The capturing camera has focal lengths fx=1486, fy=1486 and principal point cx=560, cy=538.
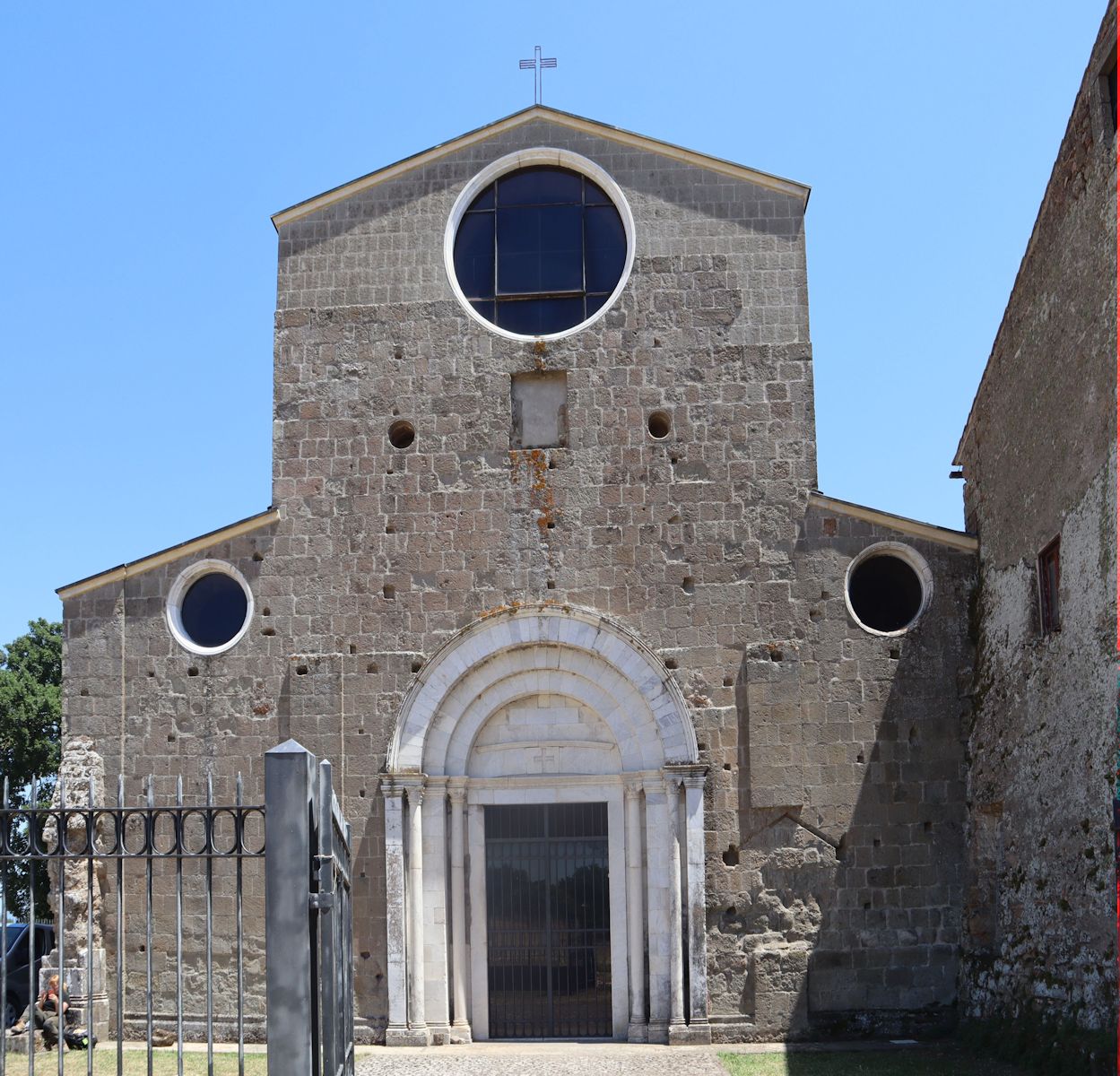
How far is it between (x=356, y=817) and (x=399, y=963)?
1.44 meters

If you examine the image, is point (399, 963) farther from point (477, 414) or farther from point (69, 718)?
point (477, 414)

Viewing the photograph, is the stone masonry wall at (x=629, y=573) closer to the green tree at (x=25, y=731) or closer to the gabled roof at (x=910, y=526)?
the gabled roof at (x=910, y=526)

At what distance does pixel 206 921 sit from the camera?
8773 millimetres

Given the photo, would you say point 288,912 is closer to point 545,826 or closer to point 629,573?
point 545,826

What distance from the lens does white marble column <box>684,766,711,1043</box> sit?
547 inches

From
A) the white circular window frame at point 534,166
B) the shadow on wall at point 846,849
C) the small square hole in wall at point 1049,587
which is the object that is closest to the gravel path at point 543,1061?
the shadow on wall at point 846,849

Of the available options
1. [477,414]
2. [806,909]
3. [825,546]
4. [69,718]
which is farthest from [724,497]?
[69,718]

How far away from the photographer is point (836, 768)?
1423cm

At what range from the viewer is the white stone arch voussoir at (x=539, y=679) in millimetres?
14461

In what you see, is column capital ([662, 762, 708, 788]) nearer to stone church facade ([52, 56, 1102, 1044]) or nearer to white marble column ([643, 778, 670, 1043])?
stone church facade ([52, 56, 1102, 1044])

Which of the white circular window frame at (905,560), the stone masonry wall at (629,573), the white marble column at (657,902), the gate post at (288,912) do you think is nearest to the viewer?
the gate post at (288,912)

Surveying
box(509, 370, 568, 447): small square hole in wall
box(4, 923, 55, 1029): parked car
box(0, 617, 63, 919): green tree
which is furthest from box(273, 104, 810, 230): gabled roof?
box(0, 617, 63, 919): green tree

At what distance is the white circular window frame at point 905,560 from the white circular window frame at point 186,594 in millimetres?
5978

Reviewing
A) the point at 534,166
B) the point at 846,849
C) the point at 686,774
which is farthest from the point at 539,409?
the point at 846,849
